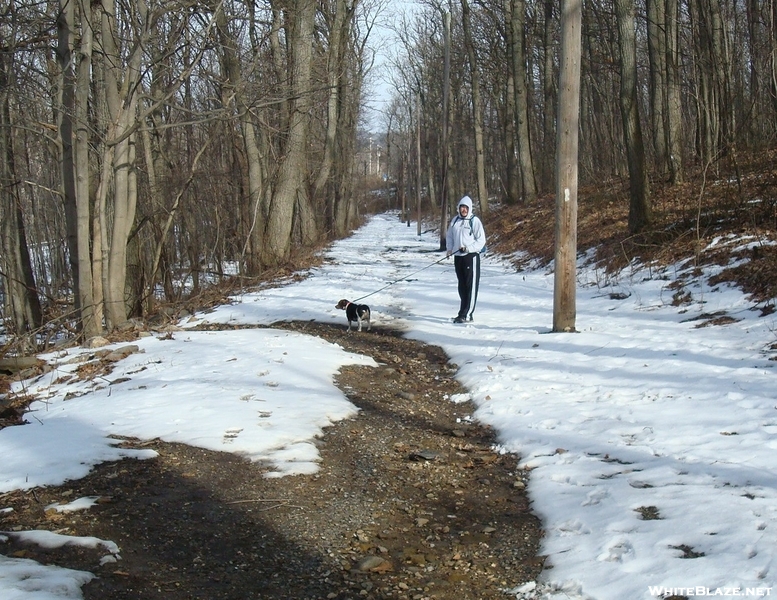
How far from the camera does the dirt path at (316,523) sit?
3.59 m

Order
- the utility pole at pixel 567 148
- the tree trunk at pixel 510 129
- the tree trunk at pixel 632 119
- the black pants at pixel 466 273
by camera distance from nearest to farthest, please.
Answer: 1. the utility pole at pixel 567 148
2. the black pants at pixel 466 273
3. the tree trunk at pixel 632 119
4. the tree trunk at pixel 510 129

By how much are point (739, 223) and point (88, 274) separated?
10805mm

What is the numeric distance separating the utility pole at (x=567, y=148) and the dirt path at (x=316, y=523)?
3.84m

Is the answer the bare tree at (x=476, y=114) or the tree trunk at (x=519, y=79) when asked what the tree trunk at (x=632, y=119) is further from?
the bare tree at (x=476, y=114)

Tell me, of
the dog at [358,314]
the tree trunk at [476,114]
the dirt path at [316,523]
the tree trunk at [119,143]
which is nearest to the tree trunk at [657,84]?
the dog at [358,314]

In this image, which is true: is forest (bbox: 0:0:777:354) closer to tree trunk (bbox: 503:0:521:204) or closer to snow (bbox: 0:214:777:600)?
tree trunk (bbox: 503:0:521:204)

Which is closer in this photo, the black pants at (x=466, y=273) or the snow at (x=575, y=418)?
the snow at (x=575, y=418)

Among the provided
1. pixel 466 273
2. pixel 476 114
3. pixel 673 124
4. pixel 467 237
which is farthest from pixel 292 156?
pixel 476 114

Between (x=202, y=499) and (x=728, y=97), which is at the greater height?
(x=728, y=97)

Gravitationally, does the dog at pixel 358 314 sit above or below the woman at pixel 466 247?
below

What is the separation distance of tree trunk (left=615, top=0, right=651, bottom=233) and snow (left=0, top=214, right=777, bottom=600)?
2422 millimetres

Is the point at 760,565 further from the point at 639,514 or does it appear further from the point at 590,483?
the point at 590,483

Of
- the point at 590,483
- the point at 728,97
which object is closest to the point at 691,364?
the point at 590,483

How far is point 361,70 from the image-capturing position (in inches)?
1430
